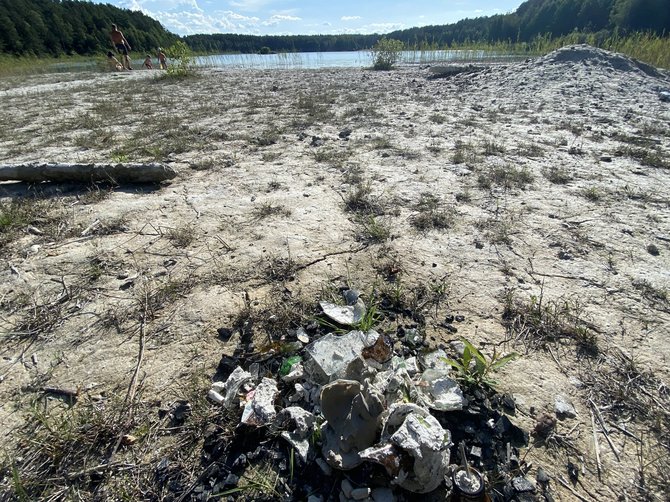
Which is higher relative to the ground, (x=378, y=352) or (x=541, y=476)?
(x=378, y=352)

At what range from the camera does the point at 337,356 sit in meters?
1.75

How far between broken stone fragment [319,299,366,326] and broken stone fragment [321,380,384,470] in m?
0.60

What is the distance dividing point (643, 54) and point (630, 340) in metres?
16.6

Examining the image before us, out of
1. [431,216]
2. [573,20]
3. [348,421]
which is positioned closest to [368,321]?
[348,421]

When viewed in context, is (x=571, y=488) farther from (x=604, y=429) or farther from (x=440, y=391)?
(x=440, y=391)

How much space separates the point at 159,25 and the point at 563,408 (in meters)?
92.3

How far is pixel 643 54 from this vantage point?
12680 mm

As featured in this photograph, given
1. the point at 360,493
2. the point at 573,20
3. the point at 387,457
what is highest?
the point at 573,20

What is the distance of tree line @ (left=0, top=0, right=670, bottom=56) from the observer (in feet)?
125

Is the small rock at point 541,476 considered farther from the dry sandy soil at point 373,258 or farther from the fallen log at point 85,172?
the fallen log at point 85,172

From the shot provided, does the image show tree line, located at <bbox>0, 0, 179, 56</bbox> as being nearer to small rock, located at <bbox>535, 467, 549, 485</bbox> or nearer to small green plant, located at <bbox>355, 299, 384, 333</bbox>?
small green plant, located at <bbox>355, 299, 384, 333</bbox>

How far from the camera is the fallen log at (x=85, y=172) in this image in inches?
151

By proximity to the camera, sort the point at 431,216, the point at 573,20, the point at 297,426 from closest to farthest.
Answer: the point at 297,426 → the point at 431,216 → the point at 573,20

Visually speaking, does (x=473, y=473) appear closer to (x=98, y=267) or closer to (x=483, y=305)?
(x=483, y=305)
